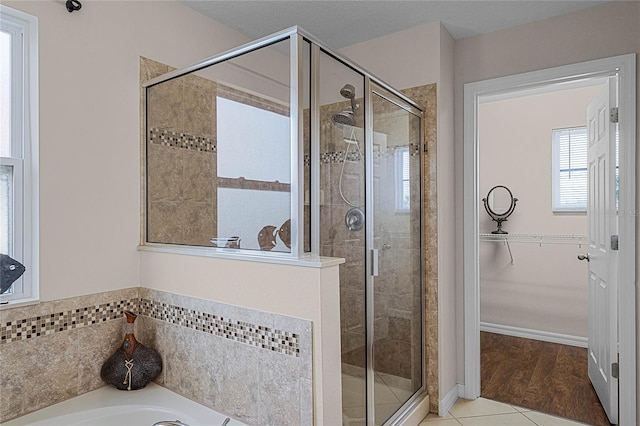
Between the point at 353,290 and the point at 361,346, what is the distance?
29 cm

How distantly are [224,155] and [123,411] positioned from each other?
49.1 inches

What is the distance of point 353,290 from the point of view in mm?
2002

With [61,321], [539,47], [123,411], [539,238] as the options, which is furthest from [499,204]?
[61,321]

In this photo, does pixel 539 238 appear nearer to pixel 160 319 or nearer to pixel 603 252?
pixel 603 252

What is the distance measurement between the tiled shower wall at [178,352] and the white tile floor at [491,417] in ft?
4.31

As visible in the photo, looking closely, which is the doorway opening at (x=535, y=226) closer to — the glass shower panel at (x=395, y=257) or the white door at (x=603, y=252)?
the white door at (x=603, y=252)

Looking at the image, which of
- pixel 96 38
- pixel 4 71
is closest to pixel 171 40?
pixel 96 38

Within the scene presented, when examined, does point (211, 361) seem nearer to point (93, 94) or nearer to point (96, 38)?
point (93, 94)

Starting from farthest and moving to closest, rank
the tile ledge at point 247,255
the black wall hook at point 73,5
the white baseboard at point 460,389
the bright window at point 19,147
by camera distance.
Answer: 1. the white baseboard at point 460,389
2. the black wall hook at point 73,5
3. the bright window at point 19,147
4. the tile ledge at point 247,255

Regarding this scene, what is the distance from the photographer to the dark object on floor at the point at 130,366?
2.00 m

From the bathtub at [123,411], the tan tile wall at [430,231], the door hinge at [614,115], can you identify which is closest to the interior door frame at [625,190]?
the door hinge at [614,115]

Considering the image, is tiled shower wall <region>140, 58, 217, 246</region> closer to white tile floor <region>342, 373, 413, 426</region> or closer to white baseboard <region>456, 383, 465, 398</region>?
white tile floor <region>342, 373, 413, 426</region>

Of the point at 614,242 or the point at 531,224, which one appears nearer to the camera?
the point at 614,242

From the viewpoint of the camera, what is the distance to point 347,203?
2.00 m
